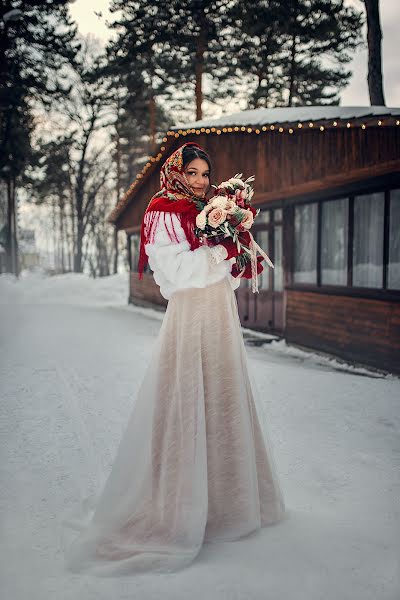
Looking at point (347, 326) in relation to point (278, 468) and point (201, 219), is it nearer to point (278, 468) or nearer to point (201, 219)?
point (278, 468)

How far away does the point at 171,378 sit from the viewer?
286 cm

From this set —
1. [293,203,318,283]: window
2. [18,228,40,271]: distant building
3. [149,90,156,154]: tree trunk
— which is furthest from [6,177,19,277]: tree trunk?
[18,228,40,271]: distant building

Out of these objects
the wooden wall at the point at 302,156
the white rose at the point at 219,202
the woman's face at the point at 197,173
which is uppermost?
the wooden wall at the point at 302,156

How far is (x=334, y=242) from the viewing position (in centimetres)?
1026

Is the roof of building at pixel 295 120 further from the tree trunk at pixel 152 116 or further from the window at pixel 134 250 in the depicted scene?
the tree trunk at pixel 152 116

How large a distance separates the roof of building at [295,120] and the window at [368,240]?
4.42 feet

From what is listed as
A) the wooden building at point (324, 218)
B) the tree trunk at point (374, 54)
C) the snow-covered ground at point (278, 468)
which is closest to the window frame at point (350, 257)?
the wooden building at point (324, 218)

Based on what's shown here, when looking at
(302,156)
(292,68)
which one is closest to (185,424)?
(302,156)

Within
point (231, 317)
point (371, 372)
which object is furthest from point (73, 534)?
point (371, 372)

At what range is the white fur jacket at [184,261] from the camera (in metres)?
2.66

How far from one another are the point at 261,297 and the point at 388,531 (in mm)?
10554

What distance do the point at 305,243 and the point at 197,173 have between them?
8.85m

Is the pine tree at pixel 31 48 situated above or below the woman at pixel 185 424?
above

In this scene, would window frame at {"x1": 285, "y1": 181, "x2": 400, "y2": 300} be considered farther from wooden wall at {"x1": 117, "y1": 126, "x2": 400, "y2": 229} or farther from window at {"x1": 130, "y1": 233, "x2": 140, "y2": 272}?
window at {"x1": 130, "y1": 233, "x2": 140, "y2": 272}
